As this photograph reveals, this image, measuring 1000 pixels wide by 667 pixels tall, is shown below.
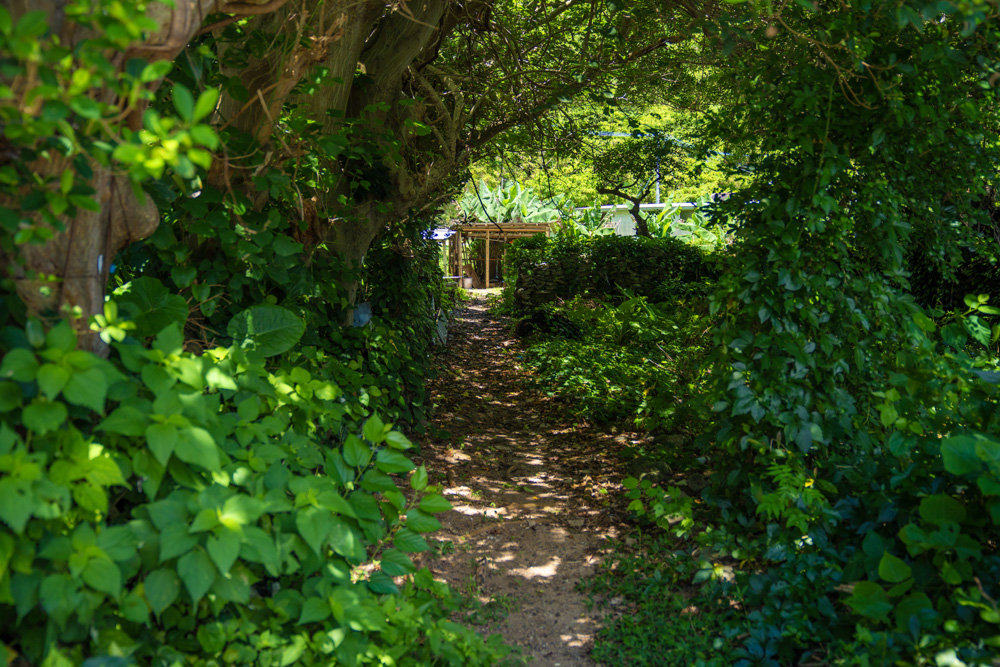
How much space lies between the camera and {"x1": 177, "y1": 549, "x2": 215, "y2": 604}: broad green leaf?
1760mm

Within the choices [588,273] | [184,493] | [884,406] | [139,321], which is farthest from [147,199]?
[588,273]

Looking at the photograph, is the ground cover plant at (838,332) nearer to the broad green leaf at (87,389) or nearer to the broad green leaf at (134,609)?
the broad green leaf at (134,609)

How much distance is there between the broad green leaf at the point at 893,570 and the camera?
7.59 ft

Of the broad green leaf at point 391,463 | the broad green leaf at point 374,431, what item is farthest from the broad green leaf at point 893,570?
the broad green leaf at point 374,431

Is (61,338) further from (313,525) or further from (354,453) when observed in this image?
(354,453)

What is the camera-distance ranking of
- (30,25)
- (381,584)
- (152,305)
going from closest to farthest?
(30,25) < (152,305) < (381,584)

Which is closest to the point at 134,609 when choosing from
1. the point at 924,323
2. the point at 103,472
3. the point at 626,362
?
the point at 103,472

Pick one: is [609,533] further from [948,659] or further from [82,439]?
[82,439]

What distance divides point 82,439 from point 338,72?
10.6 ft

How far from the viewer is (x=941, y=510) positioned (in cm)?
237

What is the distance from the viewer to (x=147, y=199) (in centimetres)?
227

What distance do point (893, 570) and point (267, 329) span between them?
8.42 feet

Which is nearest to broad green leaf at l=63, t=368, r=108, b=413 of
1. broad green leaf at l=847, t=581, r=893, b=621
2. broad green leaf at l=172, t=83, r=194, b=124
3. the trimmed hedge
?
broad green leaf at l=172, t=83, r=194, b=124

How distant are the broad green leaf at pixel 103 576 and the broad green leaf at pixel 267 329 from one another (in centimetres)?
112
